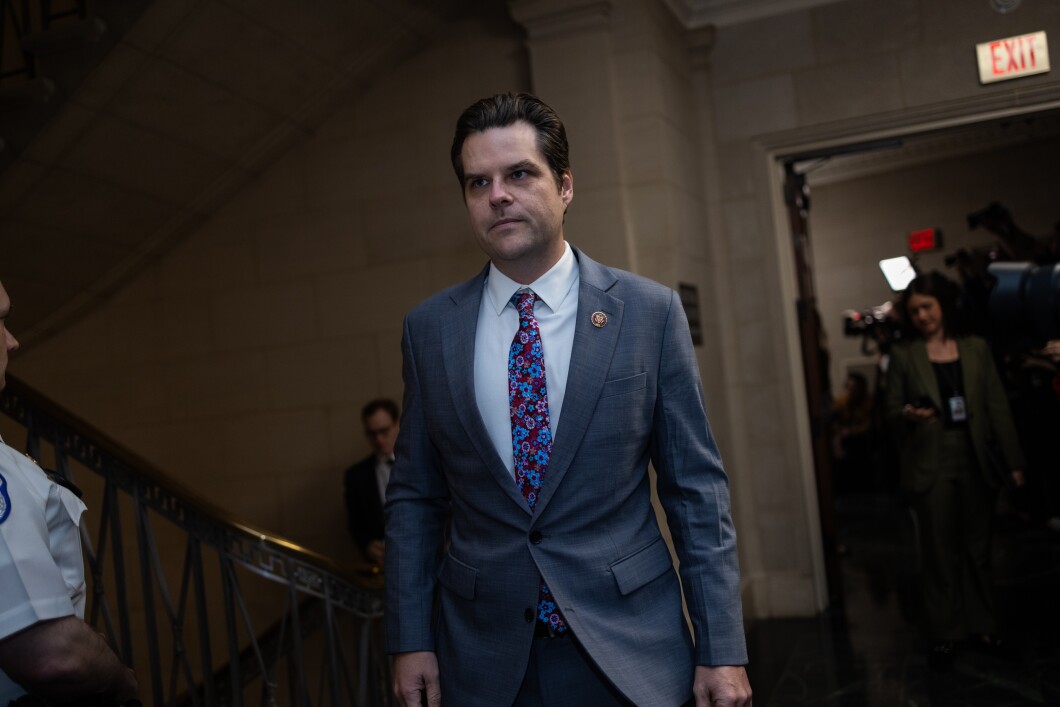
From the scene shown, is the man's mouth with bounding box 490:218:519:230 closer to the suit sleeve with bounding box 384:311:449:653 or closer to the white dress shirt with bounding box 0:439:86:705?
the suit sleeve with bounding box 384:311:449:653

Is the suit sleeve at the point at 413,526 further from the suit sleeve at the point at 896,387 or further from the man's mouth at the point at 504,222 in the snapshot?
the suit sleeve at the point at 896,387

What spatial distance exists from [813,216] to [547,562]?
1082 cm

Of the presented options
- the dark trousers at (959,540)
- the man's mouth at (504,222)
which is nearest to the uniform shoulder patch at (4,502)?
the man's mouth at (504,222)

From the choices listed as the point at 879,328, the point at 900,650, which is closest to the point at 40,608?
the point at 900,650

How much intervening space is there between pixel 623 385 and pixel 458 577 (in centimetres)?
43

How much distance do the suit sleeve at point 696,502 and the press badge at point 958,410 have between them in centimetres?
308

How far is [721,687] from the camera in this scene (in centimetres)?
158

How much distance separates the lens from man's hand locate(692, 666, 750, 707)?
158 centimetres

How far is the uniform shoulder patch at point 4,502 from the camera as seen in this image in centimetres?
141

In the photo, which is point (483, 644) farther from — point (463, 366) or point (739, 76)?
point (739, 76)

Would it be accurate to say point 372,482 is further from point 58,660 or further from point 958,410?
point 58,660

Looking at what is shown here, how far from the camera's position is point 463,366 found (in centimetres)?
172

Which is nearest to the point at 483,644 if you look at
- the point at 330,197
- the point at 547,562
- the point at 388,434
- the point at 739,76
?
the point at 547,562

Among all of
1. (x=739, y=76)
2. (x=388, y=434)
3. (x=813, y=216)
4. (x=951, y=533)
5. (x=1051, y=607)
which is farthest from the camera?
(x=813, y=216)
